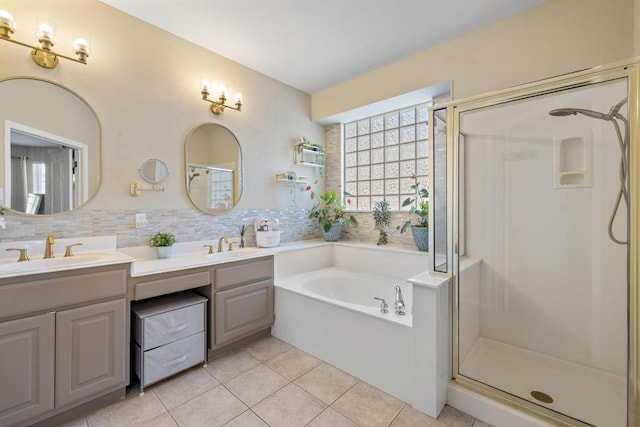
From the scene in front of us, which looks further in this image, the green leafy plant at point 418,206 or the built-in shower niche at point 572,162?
the green leafy plant at point 418,206

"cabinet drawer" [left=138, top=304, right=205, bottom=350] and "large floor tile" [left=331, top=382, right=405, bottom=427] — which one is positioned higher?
"cabinet drawer" [left=138, top=304, right=205, bottom=350]

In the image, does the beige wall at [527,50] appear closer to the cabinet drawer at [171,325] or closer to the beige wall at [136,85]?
the beige wall at [136,85]

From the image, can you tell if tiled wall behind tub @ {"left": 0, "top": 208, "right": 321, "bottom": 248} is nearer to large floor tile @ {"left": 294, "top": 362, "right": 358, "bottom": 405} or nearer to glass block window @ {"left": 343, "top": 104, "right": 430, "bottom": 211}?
glass block window @ {"left": 343, "top": 104, "right": 430, "bottom": 211}

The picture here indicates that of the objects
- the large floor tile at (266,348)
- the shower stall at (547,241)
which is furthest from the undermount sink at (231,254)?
the shower stall at (547,241)

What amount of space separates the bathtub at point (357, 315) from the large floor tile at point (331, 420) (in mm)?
379

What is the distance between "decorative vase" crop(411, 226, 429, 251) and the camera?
281cm

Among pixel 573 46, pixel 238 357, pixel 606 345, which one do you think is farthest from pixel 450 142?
pixel 238 357

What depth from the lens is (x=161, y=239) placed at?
227cm

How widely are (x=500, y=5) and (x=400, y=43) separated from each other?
2.64 ft

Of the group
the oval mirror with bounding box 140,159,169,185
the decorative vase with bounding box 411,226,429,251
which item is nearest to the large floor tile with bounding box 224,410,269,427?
the oval mirror with bounding box 140,159,169,185

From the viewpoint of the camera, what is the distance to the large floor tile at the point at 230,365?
204cm

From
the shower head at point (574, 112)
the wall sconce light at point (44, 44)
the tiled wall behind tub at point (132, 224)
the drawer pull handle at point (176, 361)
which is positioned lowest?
the drawer pull handle at point (176, 361)

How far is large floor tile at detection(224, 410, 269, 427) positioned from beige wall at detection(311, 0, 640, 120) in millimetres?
2990

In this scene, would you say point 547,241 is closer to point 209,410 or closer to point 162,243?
point 209,410
